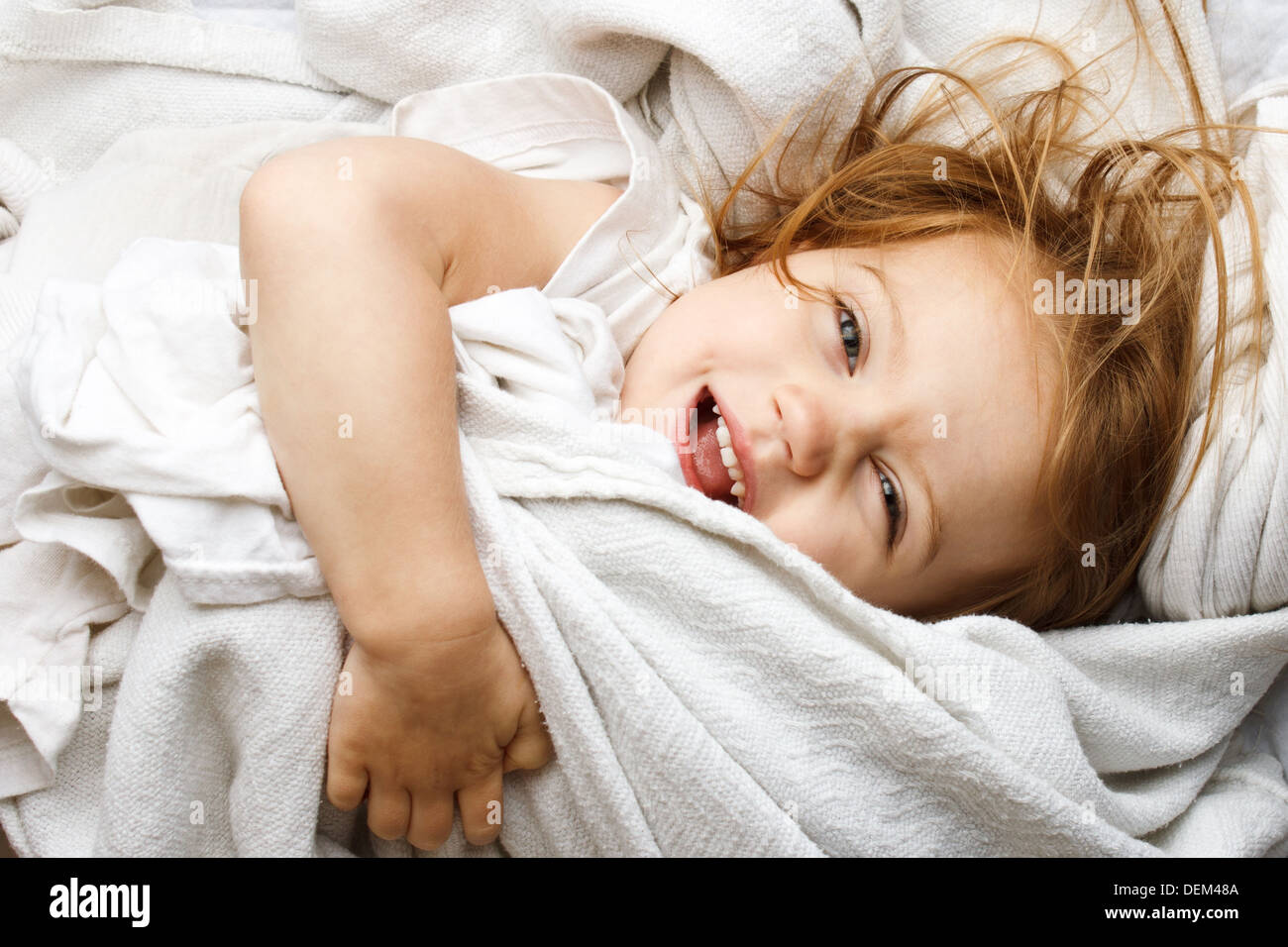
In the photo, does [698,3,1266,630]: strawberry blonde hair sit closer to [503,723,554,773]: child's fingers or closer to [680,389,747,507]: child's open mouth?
[680,389,747,507]: child's open mouth

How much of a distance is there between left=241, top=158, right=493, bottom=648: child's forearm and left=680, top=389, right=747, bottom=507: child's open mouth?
0.31 m

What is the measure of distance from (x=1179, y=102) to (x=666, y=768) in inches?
41.1

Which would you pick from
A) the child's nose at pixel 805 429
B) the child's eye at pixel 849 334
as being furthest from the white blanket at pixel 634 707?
the child's eye at pixel 849 334

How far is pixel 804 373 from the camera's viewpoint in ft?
3.64

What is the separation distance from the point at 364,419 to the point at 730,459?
410 mm

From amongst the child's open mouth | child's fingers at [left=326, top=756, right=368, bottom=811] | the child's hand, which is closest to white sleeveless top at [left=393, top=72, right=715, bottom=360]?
the child's open mouth

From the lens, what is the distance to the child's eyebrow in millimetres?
1104

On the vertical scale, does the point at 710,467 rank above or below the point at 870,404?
below

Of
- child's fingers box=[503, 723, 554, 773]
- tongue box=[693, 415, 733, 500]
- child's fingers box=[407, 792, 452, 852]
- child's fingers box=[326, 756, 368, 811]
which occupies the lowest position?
child's fingers box=[407, 792, 452, 852]

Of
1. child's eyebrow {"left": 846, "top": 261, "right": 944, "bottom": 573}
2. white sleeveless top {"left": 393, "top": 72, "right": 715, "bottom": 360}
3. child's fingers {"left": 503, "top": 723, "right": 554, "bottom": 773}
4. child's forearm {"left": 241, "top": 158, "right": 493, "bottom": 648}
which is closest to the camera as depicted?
child's forearm {"left": 241, "top": 158, "right": 493, "bottom": 648}

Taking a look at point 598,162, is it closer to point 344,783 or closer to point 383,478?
point 383,478

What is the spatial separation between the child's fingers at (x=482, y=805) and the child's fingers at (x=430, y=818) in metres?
0.02

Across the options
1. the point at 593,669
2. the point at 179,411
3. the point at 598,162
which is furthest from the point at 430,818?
the point at 598,162
